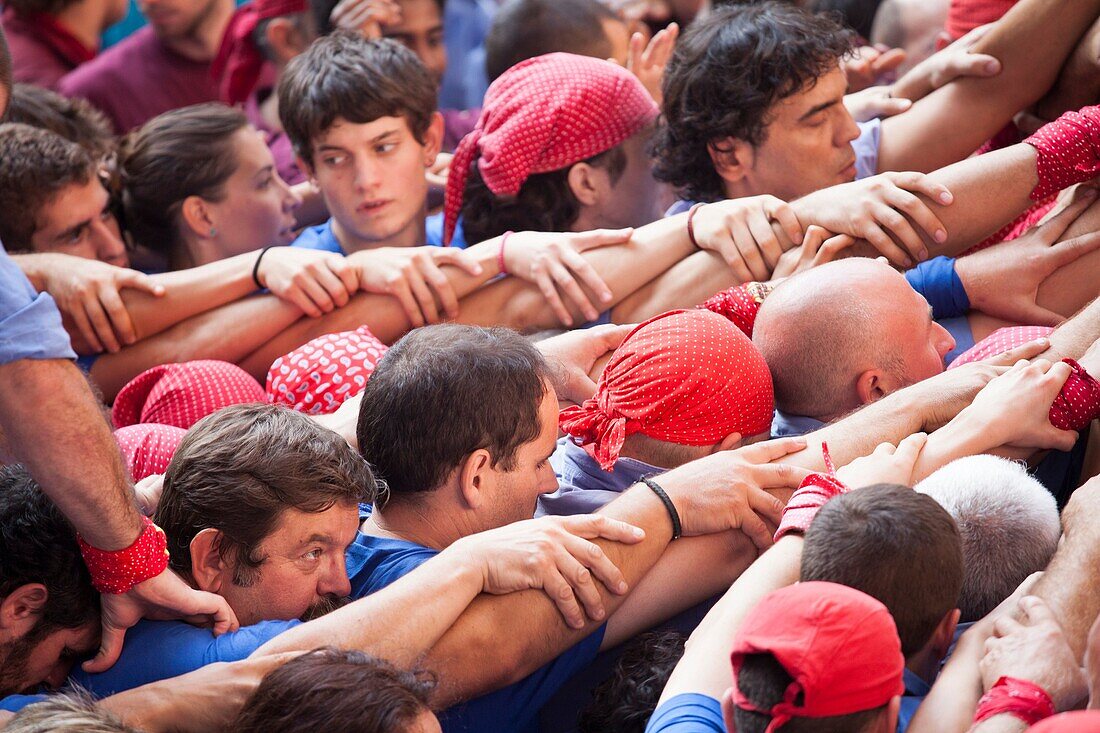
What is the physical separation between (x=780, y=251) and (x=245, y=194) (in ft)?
5.50

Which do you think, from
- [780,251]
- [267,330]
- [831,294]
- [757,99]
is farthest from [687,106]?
[267,330]

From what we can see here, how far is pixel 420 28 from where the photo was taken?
434 cm

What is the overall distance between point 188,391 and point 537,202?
3.81 ft

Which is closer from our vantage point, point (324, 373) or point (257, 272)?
point (324, 373)

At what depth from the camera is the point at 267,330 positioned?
9.36 ft

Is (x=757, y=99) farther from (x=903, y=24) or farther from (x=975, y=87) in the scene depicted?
(x=903, y=24)

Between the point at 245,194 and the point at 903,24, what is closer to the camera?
the point at 245,194

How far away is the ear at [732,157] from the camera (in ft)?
9.84

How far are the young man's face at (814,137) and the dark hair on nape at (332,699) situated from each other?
188 centimetres

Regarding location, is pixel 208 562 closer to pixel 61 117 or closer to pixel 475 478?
pixel 475 478

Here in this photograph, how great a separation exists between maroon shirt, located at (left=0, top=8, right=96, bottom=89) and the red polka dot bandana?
13.3ft

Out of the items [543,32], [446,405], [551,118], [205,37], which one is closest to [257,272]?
[551,118]

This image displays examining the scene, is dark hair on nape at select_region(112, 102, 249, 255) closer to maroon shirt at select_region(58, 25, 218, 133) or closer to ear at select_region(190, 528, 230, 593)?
maroon shirt at select_region(58, 25, 218, 133)

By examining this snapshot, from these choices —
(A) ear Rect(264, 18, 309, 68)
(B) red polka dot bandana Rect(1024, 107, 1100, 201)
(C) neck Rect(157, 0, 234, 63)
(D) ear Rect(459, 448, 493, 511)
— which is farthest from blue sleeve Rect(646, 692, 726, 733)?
(C) neck Rect(157, 0, 234, 63)
